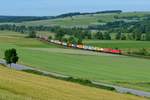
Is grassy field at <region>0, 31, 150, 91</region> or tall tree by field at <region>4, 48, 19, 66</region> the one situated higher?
tall tree by field at <region>4, 48, 19, 66</region>

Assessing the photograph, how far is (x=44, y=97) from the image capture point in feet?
85.7

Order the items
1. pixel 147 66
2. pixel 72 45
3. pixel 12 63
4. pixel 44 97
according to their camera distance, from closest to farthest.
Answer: pixel 44 97 → pixel 12 63 → pixel 147 66 → pixel 72 45

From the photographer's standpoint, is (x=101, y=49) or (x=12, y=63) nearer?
(x=12, y=63)

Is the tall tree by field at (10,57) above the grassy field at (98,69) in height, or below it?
above

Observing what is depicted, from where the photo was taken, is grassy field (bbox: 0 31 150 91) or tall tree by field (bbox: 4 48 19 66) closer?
grassy field (bbox: 0 31 150 91)

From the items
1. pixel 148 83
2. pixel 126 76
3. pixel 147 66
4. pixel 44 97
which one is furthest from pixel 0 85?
pixel 147 66

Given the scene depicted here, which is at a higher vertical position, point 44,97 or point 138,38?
point 44,97

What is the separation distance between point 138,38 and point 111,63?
101 meters

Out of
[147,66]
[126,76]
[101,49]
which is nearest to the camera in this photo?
[126,76]

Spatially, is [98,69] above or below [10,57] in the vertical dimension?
below

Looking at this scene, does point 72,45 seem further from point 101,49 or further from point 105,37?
point 105,37

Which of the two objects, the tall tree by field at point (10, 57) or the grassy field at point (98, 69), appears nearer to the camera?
the grassy field at point (98, 69)

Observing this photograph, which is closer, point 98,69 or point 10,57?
point 10,57

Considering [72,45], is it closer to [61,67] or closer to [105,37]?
[105,37]
